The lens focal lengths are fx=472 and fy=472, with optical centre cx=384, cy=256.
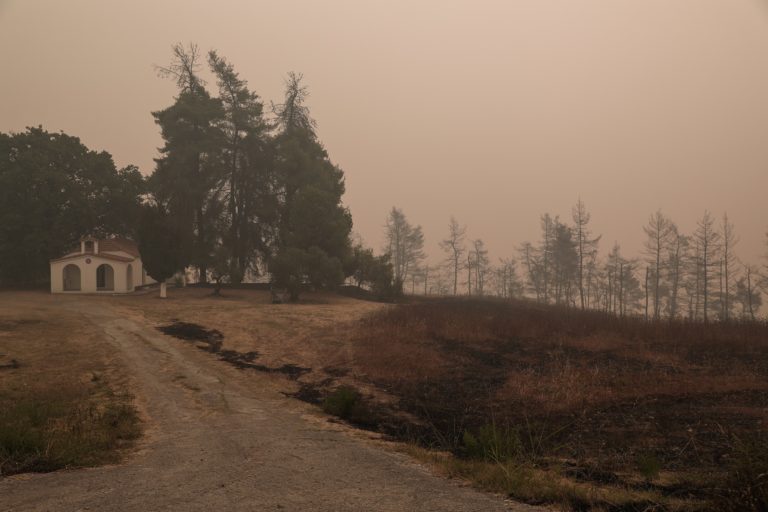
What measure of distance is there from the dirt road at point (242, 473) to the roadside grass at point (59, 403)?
0.46 m

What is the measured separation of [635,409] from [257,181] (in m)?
37.6

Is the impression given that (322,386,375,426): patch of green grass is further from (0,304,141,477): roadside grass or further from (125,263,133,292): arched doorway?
(125,263,133,292): arched doorway

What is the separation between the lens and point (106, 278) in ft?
130

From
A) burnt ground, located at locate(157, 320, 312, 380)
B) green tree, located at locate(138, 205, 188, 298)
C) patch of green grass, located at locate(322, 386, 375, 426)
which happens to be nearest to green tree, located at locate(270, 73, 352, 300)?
green tree, located at locate(138, 205, 188, 298)

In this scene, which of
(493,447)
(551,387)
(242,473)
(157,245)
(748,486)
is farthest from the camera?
(157,245)

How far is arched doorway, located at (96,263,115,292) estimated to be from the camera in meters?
38.3

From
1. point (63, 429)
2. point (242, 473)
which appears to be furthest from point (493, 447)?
point (63, 429)

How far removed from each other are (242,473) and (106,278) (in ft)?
130

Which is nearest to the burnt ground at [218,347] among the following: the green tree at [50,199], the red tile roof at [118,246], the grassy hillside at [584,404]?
the grassy hillside at [584,404]

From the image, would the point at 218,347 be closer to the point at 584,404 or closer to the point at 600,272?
the point at 584,404

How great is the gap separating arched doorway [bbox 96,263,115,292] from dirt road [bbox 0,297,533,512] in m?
31.2

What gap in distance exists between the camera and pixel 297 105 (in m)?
43.8

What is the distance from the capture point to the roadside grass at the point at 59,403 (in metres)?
6.86

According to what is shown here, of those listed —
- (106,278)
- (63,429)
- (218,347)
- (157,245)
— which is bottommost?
(218,347)
